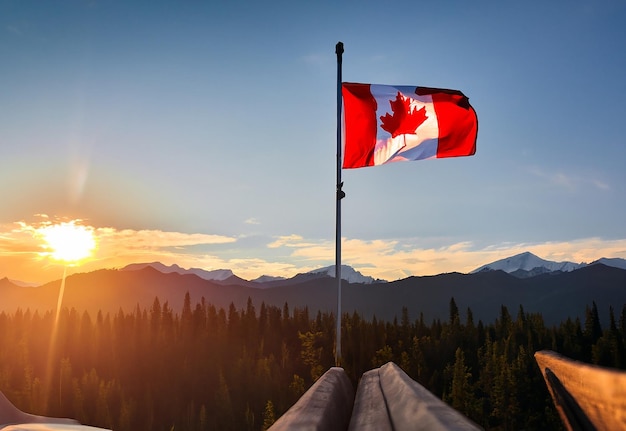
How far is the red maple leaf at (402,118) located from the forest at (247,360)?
72.3m

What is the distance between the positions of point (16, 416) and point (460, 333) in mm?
90597

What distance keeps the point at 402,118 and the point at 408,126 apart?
0.37 m

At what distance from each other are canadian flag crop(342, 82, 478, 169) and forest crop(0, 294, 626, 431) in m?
71.9

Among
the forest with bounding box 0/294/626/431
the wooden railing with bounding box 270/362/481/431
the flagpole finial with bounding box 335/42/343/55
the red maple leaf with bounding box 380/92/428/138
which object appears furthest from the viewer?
the forest with bounding box 0/294/626/431

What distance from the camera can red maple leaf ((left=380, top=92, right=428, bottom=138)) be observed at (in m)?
16.2

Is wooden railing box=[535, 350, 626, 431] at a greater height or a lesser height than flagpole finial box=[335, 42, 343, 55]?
lesser

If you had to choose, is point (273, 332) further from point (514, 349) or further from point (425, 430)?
point (425, 430)

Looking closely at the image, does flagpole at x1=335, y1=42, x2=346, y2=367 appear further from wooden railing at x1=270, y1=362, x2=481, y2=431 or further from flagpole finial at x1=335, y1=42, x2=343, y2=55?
wooden railing at x1=270, y1=362, x2=481, y2=431

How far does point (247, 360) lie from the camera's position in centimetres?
12375

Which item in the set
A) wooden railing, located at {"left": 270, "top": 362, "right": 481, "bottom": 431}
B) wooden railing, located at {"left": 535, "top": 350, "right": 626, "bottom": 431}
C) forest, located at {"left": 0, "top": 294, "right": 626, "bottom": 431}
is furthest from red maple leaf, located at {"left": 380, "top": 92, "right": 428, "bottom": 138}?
forest, located at {"left": 0, "top": 294, "right": 626, "bottom": 431}

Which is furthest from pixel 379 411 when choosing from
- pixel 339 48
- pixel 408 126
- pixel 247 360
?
pixel 247 360

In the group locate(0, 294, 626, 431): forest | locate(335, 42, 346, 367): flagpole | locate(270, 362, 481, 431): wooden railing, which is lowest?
locate(0, 294, 626, 431): forest

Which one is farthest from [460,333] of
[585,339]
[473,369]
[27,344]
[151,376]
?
[27,344]

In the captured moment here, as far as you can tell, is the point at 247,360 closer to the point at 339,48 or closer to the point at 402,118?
the point at 339,48
